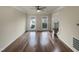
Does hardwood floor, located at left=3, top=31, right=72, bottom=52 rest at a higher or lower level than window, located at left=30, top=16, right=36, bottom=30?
lower

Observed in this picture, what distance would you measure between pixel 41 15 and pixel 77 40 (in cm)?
589

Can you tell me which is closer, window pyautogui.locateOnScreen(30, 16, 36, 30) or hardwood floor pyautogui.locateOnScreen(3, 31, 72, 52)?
hardwood floor pyautogui.locateOnScreen(3, 31, 72, 52)

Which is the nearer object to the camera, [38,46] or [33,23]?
[38,46]

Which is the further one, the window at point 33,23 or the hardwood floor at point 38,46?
the window at point 33,23

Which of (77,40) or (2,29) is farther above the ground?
(2,29)

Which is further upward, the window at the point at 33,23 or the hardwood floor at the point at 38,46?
the window at the point at 33,23

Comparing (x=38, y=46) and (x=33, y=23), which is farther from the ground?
(x=33, y=23)
